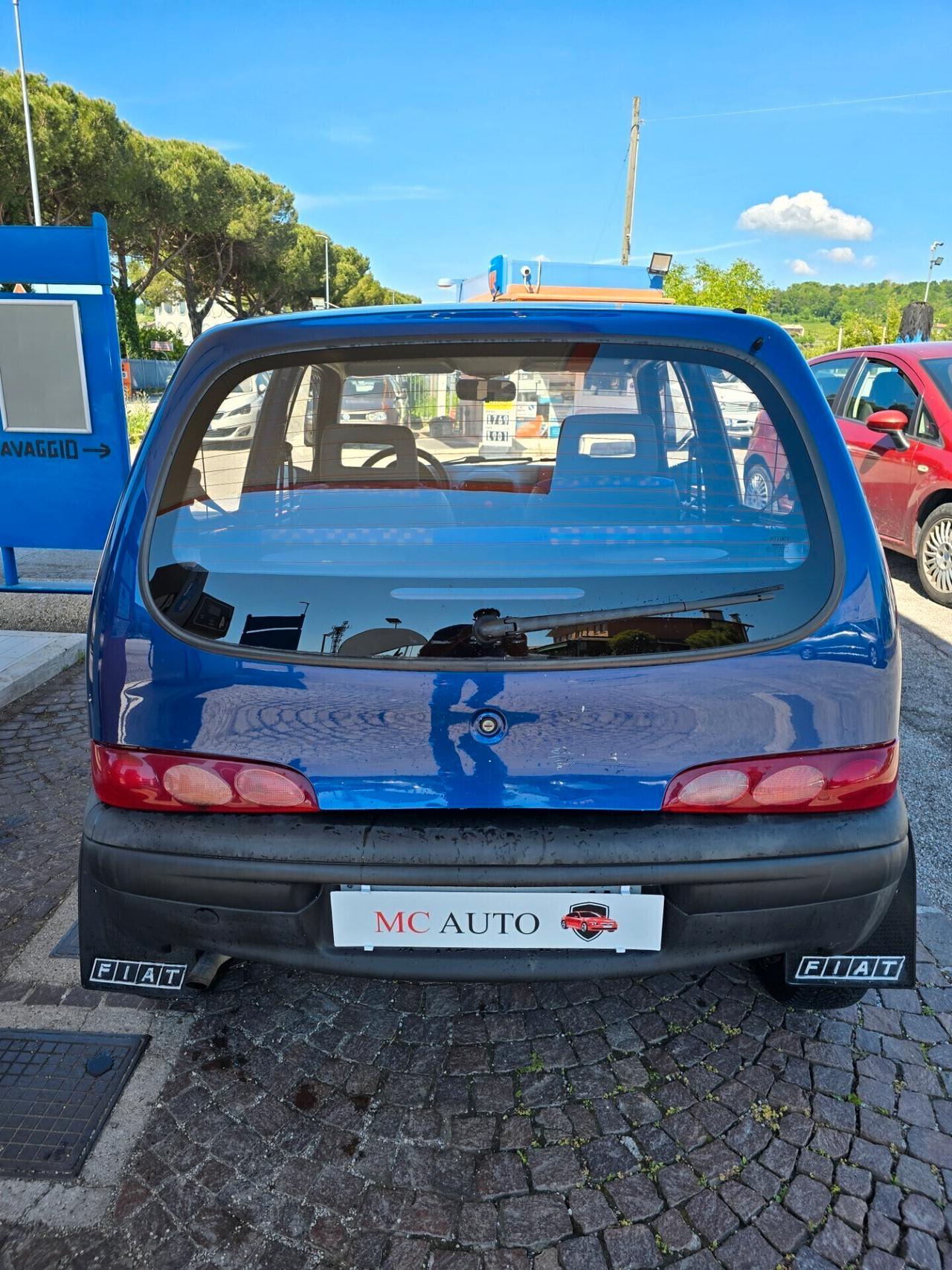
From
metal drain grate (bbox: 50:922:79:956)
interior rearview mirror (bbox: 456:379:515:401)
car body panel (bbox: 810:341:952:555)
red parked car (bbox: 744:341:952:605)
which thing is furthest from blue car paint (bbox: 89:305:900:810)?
car body panel (bbox: 810:341:952:555)

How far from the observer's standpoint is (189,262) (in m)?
53.1

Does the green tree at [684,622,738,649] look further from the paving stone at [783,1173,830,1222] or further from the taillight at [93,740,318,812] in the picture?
the paving stone at [783,1173,830,1222]

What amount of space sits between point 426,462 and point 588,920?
1.03 metres

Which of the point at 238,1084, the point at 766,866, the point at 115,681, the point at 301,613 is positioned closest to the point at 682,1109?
the point at 766,866

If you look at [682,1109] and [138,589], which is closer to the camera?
[138,589]

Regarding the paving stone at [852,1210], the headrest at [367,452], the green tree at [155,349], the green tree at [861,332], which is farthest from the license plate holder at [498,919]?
the green tree at [861,332]

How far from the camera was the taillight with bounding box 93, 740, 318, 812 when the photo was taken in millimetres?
1866

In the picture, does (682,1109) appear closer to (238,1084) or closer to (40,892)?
(238,1084)

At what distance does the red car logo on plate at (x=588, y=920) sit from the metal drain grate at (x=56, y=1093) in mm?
1203

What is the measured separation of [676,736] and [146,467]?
123 cm

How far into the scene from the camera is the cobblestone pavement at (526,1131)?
5.98 feet

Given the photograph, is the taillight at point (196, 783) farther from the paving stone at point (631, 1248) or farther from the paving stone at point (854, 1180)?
the paving stone at point (854, 1180)

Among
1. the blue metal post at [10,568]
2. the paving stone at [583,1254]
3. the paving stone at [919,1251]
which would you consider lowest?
the paving stone at [583,1254]

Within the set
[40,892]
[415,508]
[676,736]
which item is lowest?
[40,892]
